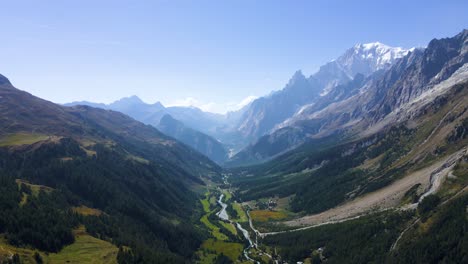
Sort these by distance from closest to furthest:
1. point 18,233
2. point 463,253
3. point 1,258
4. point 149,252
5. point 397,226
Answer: point 1,258 → point 463,253 → point 18,233 → point 149,252 → point 397,226

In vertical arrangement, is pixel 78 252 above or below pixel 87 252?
above

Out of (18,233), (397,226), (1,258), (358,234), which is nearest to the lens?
(1,258)

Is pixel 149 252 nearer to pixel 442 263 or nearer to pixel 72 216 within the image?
pixel 72 216

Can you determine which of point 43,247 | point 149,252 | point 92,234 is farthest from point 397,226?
point 43,247

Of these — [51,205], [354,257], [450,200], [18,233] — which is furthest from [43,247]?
[450,200]

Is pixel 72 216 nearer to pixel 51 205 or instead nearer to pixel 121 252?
pixel 51 205

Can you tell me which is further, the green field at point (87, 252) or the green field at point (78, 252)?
the green field at point (87, 252)

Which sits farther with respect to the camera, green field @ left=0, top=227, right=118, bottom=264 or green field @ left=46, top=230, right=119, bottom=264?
green field @ left=46, top=230, right=119, bottom=264

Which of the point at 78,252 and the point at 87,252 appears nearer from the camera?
the point at 78,252

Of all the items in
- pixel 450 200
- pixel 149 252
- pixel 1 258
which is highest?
pixel 450 200

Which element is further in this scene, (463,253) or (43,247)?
(43,247)

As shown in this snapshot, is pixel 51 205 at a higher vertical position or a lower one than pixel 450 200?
lower
